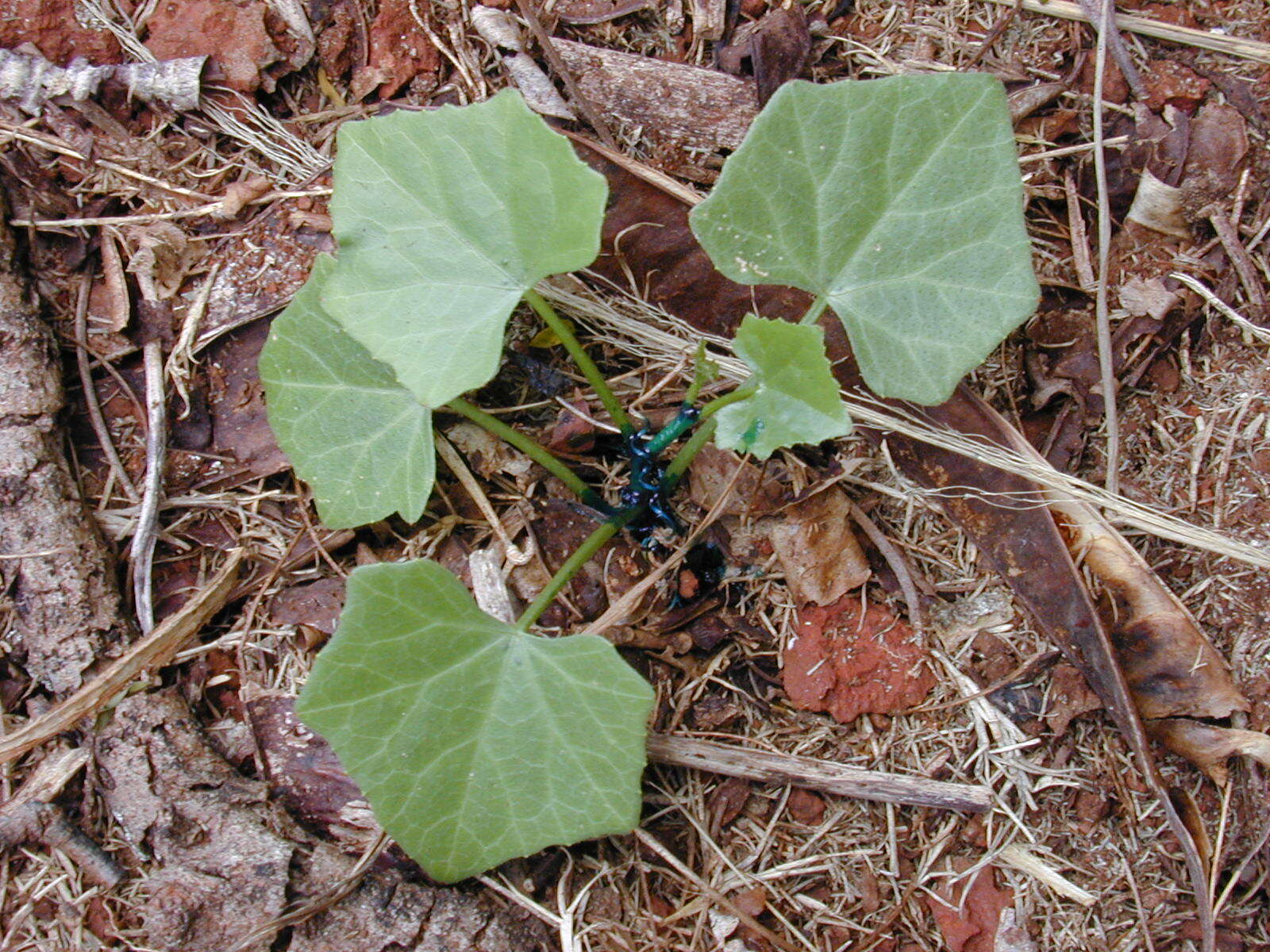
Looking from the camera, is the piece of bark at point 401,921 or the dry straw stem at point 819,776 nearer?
the piece of bark at point 401,921

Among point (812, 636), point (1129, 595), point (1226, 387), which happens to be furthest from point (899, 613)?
point (1226, 387)

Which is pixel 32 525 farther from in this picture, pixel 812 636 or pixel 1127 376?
pixel 1127 376

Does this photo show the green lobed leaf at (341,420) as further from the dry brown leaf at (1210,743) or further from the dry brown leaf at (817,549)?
the dry brown leaf at (1210,743)

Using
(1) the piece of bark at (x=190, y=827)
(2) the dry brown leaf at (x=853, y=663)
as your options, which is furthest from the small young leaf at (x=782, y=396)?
(1) the piece of bark at (x=190, y=827)

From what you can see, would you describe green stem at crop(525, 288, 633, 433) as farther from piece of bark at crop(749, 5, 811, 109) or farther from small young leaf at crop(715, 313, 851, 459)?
piece of bark at crop(749, 5, 811, 109)

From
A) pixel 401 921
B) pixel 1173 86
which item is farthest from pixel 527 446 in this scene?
pixel 1173 86

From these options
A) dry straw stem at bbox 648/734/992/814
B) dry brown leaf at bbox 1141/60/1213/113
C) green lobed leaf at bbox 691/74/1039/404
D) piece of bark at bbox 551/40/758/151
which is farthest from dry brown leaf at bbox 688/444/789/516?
dry brown leaf at bbox 1141/60/1213/113
